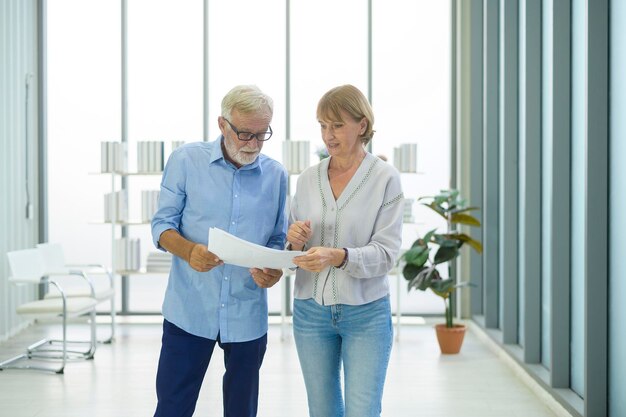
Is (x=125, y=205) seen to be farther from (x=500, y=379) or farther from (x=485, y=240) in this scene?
(x=500, y=379)

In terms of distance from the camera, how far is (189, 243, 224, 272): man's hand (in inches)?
99.5

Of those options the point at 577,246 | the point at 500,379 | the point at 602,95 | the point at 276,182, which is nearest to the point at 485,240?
the point at 500,379

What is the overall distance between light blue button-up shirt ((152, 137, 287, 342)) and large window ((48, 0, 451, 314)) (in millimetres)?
5379

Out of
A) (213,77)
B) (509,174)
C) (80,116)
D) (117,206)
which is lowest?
(117,206)

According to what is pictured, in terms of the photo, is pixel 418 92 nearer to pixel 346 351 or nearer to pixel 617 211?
pixel 617 211

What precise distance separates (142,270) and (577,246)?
4.15 m

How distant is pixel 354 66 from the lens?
812 centimetres

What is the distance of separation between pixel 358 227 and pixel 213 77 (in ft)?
19.2

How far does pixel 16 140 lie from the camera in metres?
7.40

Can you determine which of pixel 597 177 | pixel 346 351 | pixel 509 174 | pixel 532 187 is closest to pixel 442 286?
pixel 509 174

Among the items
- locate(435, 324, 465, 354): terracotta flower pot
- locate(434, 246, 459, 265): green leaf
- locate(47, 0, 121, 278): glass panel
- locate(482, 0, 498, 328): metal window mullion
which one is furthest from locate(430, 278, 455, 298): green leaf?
locate(47, 0, 121, 278): glass panel

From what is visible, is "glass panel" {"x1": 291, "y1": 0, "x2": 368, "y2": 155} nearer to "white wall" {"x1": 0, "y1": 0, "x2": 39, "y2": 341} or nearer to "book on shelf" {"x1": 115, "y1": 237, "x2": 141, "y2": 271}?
"book on shelf" {"x1": 115, "y1": 237, "x2": 141, "y2": 271}

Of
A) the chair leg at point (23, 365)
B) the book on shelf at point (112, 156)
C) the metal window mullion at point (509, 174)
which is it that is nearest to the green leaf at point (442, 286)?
the metal window mullion at point (509, 174)

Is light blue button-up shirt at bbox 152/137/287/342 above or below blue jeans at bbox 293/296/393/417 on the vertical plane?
above
